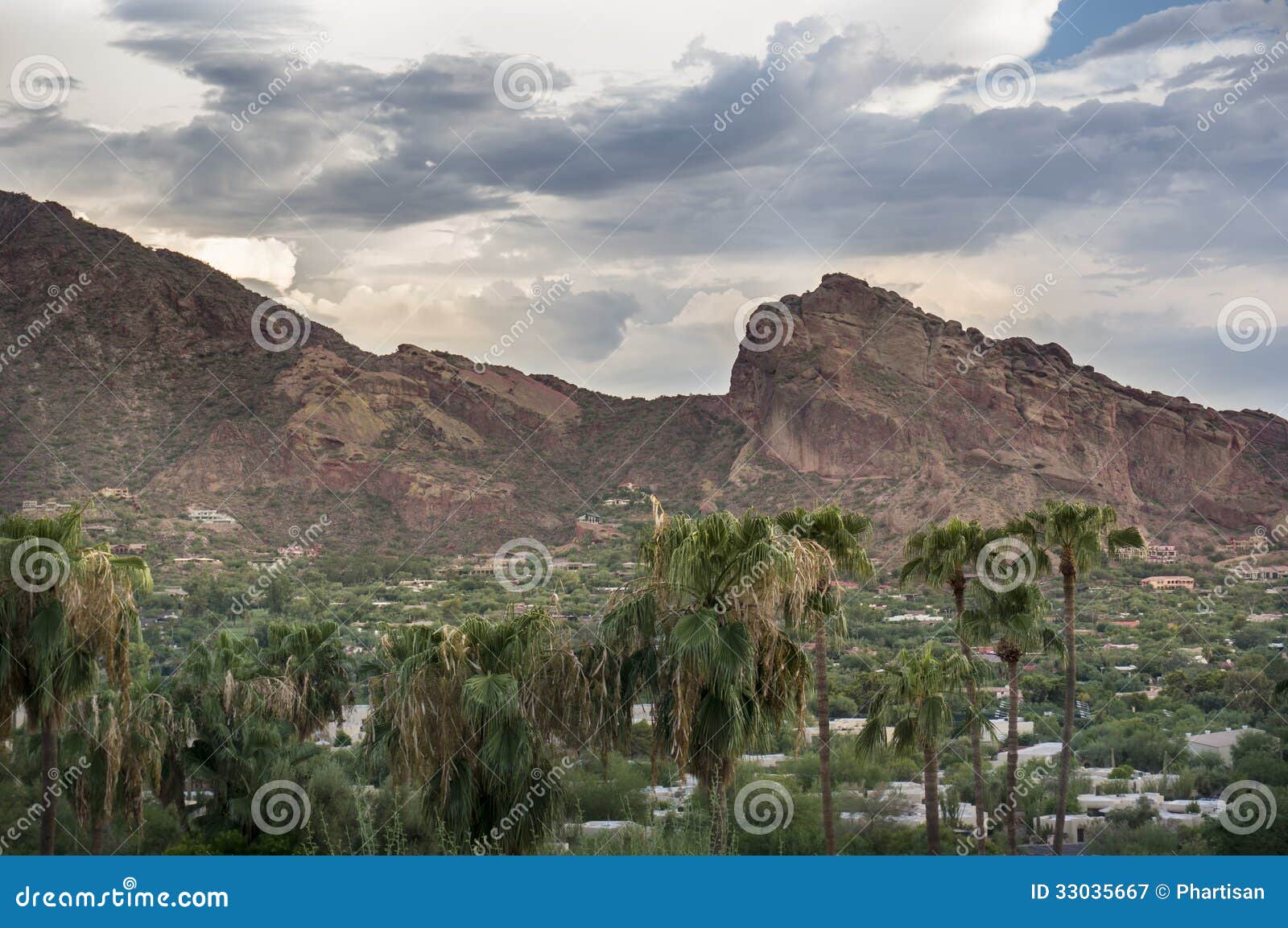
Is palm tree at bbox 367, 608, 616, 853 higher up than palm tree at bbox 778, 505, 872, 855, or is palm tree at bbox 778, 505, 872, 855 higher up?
palm tree at bbox 778, 505, 872, 855

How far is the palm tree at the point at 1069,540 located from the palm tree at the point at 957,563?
0.76 meters

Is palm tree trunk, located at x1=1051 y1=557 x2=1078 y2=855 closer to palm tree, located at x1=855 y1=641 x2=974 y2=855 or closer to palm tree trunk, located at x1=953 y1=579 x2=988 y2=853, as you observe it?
palm tree trunk, located at x1=953 y1=579 x2=988 y2=853

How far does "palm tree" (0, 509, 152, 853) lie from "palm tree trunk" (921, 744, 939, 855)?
1106 centimetres

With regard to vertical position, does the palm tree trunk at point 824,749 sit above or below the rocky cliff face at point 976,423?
below

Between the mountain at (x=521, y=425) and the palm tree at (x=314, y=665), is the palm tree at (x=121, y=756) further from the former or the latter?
the mountain at (x=521, y=425)

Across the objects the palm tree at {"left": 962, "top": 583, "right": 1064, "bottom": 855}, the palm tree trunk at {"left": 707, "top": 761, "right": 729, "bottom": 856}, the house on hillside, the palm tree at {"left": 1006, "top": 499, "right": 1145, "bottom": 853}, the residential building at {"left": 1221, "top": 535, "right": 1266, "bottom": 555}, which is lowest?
the palm tree trunk at {"left": 707, "top": 761, "right": 729, "bottom": 856}

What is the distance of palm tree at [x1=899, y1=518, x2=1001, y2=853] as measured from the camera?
59.0 feet

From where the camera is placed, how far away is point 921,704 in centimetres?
1644

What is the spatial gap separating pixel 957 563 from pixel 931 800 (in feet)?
11.7

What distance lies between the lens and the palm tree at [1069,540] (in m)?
18.1

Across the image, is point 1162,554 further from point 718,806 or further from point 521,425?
point 718,806

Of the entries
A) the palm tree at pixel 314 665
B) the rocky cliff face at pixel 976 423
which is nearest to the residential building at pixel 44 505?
the palm tree at pixel 314 665

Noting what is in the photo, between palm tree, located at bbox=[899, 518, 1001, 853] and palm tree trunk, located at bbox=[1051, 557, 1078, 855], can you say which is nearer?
palm tree, located at bbox=[899, 518, 1001, 853]

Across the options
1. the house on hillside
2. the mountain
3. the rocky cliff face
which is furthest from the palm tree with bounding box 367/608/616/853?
the rocky cliff face
